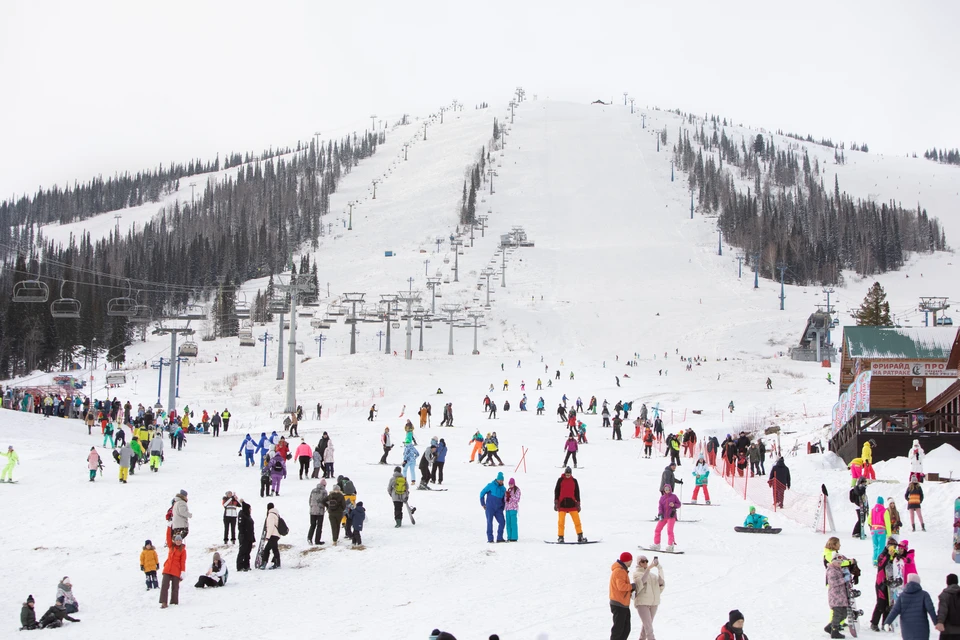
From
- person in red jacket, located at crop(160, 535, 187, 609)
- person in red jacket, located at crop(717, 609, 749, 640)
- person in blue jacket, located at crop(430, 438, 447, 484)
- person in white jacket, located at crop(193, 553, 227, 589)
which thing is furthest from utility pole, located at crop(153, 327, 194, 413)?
person in red jacket, located at crop(717, 609, 749, 640)

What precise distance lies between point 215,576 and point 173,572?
97cm

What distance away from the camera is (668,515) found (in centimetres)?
1309

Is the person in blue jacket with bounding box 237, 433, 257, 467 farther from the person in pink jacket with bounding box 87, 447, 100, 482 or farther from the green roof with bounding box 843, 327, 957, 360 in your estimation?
the green roof with bounding box 843, 327, 957, 360

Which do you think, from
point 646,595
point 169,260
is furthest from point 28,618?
point 169,260

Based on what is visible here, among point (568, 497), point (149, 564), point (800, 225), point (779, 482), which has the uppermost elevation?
point (800, 225)

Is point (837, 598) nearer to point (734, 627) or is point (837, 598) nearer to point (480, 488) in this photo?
point (734, 627)

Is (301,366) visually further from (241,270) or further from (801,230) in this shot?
(801,230)

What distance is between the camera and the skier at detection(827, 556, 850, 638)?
360 inches

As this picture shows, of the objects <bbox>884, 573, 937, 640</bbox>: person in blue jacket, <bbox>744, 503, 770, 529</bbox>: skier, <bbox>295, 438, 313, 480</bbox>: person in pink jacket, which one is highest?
<bbox>884, 573, 937, 640</bbox>: person in blue jacket

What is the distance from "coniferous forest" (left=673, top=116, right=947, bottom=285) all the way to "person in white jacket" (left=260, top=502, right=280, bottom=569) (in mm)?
89778

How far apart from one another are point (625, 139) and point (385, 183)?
5276cm

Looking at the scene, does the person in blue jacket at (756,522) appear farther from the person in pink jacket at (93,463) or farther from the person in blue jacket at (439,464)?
the person in pink jacket at (93,463)

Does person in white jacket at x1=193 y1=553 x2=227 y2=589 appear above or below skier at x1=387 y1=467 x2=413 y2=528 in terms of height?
below

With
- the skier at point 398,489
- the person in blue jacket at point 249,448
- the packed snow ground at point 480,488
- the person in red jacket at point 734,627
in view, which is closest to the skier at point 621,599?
the packed snow ground at point 480,488
